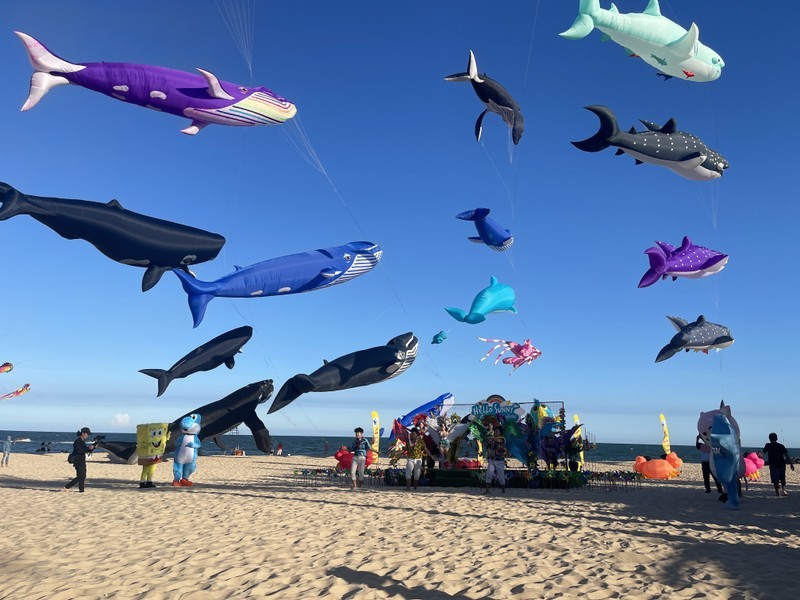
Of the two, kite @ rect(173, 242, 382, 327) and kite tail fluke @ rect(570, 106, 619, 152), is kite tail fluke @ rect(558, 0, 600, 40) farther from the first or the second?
kite @ rect(173, 242, 382, 327)

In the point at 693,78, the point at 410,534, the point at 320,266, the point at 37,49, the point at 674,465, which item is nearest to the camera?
the point at 410,534

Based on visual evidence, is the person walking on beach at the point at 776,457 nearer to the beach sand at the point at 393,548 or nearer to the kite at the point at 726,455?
the beach sand at the point at 393,548

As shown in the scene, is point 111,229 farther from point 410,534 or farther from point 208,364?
point 410,534

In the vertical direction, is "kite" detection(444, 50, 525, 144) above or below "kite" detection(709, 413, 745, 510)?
above

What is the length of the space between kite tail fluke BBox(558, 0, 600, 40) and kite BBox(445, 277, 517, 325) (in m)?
11.0

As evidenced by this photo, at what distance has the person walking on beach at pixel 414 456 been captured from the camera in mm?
16031

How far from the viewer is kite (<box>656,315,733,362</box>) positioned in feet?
61.2

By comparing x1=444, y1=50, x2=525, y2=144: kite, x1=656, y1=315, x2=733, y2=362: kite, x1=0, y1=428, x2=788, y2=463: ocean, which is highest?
x1=444, y1=50, x2=525, y2=144: kite

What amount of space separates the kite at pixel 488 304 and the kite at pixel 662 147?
832cm

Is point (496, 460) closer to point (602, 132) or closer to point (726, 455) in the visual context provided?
point (726, 455)

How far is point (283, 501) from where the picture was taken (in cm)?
1264

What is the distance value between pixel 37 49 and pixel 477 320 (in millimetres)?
15123

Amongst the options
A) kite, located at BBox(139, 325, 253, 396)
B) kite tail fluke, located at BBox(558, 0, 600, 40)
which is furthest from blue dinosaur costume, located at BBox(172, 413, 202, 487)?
kite tail fluke, located at BBox(558, 0, 600, 40)

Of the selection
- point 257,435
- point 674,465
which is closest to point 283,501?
point 257,435
